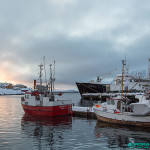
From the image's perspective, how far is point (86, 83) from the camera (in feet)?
317

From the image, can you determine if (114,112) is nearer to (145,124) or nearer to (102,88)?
(145,124)

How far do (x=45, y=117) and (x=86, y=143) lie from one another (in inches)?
682

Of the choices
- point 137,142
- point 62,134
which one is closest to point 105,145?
point 137,142

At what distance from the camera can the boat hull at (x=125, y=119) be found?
922 inches

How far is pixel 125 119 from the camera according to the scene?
80.7ft

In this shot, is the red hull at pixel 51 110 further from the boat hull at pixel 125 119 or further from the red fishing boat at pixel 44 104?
the boat hull at pixel 125 119

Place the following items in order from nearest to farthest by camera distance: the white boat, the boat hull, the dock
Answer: the white boat
the boat hull
the dock

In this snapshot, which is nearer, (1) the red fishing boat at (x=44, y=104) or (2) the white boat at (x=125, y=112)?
(2) the white boat at (x=125, y=112)

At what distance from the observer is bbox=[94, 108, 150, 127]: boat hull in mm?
23422

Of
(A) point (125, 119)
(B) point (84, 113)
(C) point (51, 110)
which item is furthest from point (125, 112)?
(C) point (51, 110)

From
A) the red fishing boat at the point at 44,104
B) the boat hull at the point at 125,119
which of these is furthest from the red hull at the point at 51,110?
the boat hull at the point at 125,119

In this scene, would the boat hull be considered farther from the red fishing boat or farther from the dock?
the red fishing boat

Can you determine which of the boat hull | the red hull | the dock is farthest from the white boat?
the red hull

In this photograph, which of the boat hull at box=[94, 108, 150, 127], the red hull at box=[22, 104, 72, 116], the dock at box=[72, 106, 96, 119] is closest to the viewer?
Answer: the boat hull at box=[94, 108, 150, 127]
